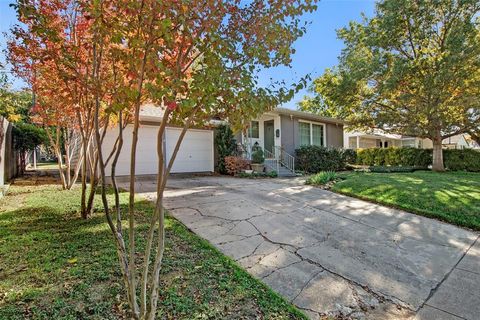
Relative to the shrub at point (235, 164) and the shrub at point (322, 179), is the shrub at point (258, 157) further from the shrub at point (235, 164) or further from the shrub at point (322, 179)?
the shrub at point (322, 179)

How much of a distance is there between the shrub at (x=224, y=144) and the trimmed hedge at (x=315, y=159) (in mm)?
3710

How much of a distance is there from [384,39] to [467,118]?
513 centimetres

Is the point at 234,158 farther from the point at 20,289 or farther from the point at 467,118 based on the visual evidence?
the point at 467,118

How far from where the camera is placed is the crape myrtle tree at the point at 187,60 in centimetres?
172

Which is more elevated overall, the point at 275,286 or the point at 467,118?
the point at 467,118

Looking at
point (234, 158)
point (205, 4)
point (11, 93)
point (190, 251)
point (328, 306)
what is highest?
point (11, 93)

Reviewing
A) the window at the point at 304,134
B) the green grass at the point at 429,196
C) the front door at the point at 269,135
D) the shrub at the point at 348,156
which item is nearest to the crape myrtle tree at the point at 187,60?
the green grass at the point at 429,196

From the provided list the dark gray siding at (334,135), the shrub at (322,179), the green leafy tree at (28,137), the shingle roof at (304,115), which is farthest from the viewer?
the dark gray siding at (334,135)

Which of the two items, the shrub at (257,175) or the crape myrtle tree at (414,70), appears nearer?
the crape myrtle tree at (414,70)

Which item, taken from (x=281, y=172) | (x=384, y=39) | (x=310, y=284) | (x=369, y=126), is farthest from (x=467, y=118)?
(x=310, y=284)

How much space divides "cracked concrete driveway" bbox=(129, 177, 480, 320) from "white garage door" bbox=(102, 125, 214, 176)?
544cm

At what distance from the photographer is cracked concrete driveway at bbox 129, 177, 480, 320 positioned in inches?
100

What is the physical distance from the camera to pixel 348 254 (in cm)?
355

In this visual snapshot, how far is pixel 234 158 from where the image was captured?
37.9ft
